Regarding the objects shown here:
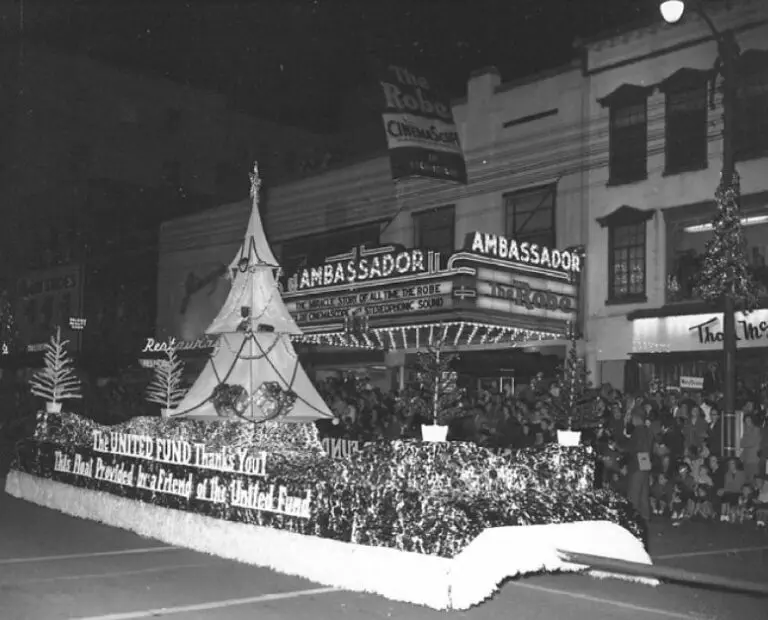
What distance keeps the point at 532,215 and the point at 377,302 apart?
15.0ft

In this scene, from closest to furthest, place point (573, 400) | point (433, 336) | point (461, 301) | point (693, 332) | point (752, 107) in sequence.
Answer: point (573, 400), point (752, 107), point (693, 332), point (461, 301), point (433, 336)

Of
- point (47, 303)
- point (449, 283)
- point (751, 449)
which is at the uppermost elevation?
point (47, 303)

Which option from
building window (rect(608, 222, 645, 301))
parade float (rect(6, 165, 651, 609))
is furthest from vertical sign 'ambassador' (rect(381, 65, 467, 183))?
parade float (rect(6, 165, 651, 609))

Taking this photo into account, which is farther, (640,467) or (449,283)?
(449,283)

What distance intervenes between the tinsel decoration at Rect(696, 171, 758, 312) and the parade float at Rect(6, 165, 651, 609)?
642cm

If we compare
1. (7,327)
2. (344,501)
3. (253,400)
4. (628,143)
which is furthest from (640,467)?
(7,327)

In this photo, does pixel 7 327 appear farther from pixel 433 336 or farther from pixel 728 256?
pixel 728 256

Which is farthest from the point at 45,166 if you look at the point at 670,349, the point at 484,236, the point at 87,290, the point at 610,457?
the point at 610,457

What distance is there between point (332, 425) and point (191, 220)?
768 inches

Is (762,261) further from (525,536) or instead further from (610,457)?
(525,536)

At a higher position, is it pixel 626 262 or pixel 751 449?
pixel 626 262

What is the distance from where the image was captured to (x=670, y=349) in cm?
2067

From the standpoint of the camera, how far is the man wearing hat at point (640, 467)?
1443cm

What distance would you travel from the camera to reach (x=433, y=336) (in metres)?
24.0
